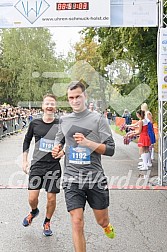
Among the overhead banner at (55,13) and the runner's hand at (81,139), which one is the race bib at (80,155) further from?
the overhead banner at (55,13)

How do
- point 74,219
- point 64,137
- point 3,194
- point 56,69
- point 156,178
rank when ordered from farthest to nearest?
point 56,69 < point 156,178 < point 3,194 < point 64,137 < point 74,219

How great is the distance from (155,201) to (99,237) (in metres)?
2.32

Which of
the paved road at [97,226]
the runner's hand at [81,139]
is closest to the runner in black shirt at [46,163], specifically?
the paved road at [97,226]

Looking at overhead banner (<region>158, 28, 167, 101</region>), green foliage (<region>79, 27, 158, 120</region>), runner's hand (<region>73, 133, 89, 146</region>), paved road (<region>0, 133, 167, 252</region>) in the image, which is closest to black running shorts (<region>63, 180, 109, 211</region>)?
runner's hand (<region>73, 133, 89, 146</region>)

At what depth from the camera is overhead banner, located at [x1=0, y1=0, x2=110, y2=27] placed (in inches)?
346

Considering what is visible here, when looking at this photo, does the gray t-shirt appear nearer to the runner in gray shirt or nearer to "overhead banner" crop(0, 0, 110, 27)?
the runner in gray shirt

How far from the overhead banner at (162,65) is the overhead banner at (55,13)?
119 centimetres

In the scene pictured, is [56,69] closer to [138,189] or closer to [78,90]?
[138,189]

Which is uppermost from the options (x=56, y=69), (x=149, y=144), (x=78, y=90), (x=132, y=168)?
(x=56, y=69)

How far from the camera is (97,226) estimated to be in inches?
229

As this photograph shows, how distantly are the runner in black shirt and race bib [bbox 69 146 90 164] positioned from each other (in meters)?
1.07

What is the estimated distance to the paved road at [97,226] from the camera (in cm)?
498

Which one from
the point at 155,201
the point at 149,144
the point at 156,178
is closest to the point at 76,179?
the point at 155,201

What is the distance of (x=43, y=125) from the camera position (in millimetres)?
5512
